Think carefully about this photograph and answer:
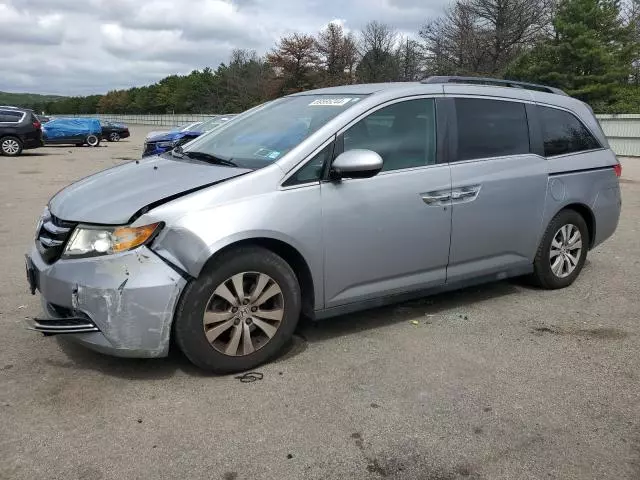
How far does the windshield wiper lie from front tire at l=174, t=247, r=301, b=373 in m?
0.73

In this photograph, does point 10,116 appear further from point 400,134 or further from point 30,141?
point 400,134

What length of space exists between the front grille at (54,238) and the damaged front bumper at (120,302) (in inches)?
5.3

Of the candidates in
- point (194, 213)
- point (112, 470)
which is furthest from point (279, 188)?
point (112, 470)

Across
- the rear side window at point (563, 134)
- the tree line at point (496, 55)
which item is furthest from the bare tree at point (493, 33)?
the rear side window at point (563, 134)

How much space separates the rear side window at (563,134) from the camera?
5113 mm

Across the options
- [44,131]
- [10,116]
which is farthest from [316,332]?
[44,131]

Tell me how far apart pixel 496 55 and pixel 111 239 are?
1569 inches

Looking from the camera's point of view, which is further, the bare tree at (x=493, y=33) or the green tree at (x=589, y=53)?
the bare tree at (x=493, y=33)

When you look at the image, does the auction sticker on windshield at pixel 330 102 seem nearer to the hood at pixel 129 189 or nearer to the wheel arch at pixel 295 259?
the hood at pixel 129 189

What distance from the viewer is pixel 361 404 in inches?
129

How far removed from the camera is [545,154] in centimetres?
504

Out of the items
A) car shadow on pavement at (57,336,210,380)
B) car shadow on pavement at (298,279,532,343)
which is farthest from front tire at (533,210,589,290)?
car shadow on pavement at (57,336,210,380)

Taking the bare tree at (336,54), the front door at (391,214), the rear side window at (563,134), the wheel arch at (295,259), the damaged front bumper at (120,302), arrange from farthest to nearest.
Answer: the bare tree at (336,54), the rear side window at (563,134), the front door at (391,214), the wheel arch at (295,259), the damaged front bumper at (120,302)

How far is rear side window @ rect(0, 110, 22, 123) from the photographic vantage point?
21.4 m
